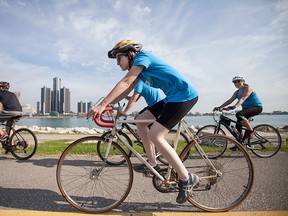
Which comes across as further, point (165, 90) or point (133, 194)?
point (133, 194)

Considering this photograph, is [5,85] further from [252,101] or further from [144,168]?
[252,101]

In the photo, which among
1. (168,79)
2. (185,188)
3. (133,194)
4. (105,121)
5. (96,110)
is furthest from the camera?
(105,121)

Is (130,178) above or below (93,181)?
above

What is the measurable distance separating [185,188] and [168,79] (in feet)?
4.50

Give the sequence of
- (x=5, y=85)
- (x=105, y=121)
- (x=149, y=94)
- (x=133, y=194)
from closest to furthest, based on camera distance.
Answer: (x=133, y=194), (x=105, y=121), (x=149, y=94), (x=5, y=85)

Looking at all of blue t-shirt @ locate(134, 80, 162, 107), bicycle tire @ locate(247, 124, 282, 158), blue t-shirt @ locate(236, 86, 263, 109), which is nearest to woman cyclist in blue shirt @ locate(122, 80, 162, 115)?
blue t-shirt @ locate(134, 80, 162, 107)

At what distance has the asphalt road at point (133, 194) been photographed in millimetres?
2812

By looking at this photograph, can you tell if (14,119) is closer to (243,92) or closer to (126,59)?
(126,59)

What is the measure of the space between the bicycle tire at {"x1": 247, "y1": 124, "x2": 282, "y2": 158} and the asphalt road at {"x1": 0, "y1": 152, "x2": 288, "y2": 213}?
1657 mm

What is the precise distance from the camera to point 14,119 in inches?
246

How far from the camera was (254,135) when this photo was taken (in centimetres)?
651

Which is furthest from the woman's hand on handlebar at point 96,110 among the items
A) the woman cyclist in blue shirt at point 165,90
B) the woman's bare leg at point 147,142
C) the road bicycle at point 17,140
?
the road bicycle at point 17,140

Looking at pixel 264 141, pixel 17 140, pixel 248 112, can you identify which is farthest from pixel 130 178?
pixel 264 141

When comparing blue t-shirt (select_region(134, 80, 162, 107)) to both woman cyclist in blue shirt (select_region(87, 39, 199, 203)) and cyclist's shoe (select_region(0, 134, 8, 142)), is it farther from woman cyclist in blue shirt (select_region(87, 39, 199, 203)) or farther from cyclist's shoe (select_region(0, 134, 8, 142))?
cyclist's shoe (select_region(0, 134, 8, 142))
